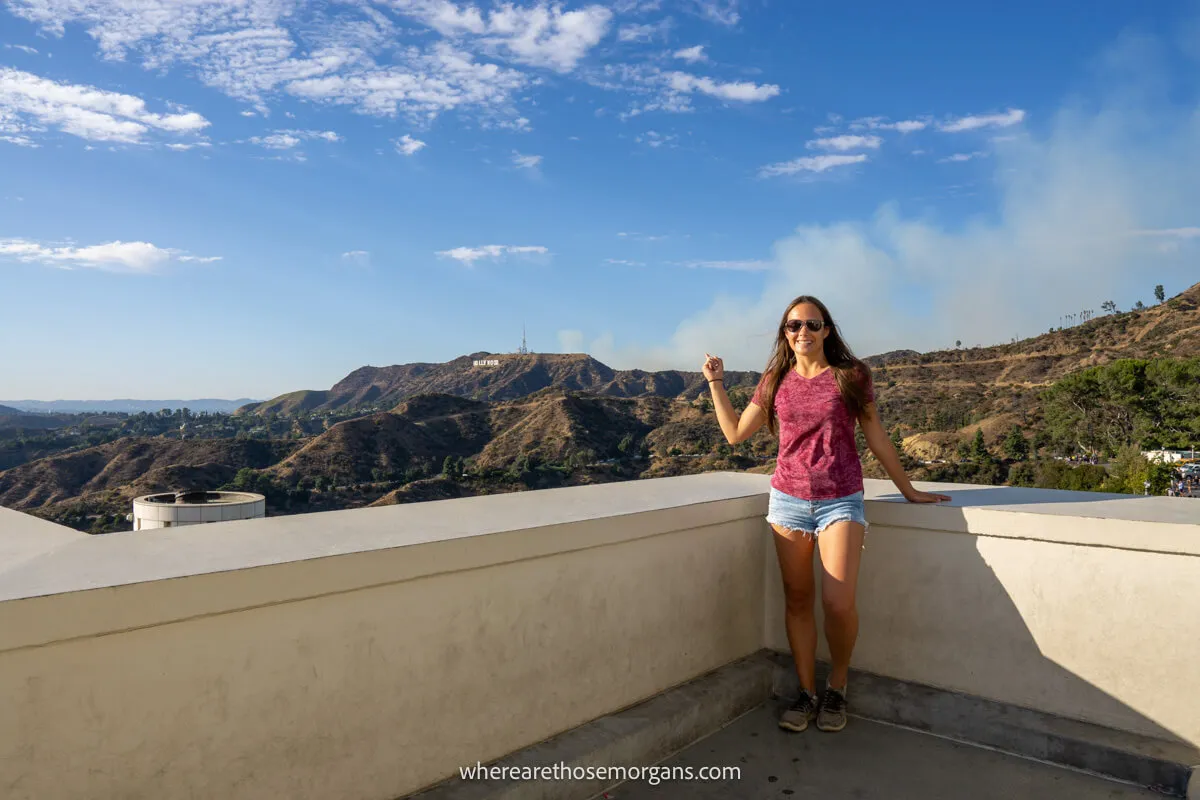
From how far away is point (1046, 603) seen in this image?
86.4 inches

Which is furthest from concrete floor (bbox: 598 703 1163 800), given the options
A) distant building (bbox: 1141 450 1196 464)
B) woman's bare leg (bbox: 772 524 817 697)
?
distant building (bbox: 1141 450 1196 464)

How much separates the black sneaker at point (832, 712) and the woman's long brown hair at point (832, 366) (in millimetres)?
783

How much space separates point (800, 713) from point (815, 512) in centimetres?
59

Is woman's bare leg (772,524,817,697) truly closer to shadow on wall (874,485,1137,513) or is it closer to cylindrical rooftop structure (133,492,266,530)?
shadow on wall (874,485,1137,513)

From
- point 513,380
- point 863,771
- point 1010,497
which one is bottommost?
point 863,771

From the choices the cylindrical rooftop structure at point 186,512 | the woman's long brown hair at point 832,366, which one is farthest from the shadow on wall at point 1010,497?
the cylindrical rooftop structure at point 186,512

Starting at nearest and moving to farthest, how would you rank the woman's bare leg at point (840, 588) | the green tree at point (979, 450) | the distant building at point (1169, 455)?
1. the woman's bare leg at point (840, 588)
2. the distant building at point (1169, 455)
3. the green tree at point (979, 450)

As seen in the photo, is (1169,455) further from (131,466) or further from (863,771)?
(131,466)

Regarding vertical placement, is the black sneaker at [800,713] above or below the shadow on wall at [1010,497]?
below

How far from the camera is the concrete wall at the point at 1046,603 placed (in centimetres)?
203

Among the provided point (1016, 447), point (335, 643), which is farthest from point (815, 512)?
point (1016, 447)

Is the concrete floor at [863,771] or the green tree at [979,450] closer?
the concrete floor at [863,771]

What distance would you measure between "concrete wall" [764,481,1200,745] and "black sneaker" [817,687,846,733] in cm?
23

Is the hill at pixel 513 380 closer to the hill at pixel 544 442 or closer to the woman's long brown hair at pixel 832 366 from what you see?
the hill at pixel 544 442
